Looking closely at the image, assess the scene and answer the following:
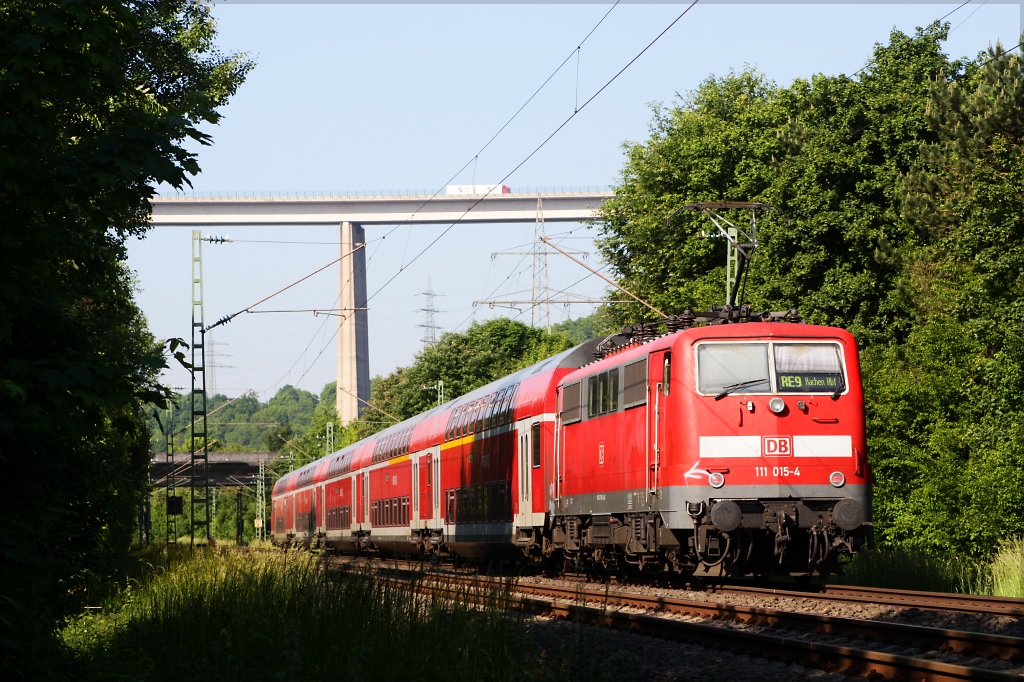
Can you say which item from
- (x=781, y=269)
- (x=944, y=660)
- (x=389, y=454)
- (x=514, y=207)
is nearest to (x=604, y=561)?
(x=944, y=660)

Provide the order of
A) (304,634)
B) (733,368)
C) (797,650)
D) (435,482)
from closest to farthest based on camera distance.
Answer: (304,634), (797,650), (733,368), (435,482)

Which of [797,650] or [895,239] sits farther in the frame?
[895,239]

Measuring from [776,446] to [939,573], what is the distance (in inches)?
168

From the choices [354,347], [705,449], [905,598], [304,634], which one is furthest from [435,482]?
[354,347]

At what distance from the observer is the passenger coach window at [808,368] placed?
17.1 m

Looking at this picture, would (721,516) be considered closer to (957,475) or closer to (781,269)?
(957,475)

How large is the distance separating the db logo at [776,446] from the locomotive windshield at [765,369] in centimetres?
67

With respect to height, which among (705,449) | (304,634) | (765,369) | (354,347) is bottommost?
(304,634)

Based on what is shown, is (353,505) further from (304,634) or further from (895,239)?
(304,634)

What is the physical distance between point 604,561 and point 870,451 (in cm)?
1223

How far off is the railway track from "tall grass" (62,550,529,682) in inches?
19.0

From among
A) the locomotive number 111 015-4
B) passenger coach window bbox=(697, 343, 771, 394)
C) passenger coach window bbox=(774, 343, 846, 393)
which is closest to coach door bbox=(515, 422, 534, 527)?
passenger coach window bbox=(697, 343, 771, 394)

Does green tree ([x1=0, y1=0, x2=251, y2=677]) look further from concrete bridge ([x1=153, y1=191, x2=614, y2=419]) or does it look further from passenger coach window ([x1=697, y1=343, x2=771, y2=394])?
concrete bridge ([x1=153, y1=191, x2=614, y2=419])

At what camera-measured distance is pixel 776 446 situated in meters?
16.8
